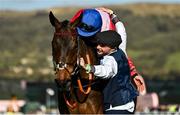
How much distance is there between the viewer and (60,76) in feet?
23.9

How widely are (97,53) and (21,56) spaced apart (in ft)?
413

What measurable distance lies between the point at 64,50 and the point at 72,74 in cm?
27

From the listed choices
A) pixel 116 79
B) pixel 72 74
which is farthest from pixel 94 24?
pixel 72 74

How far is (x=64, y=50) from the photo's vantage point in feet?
24.5

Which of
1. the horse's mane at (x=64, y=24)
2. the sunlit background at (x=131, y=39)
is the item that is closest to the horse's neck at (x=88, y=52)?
the horse's mane at (x=64, y=24)

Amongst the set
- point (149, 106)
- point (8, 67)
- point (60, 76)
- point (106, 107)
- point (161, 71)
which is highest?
point (60, 76)

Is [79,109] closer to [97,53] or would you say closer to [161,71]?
[97,53]

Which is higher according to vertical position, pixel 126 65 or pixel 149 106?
pixel 126 65

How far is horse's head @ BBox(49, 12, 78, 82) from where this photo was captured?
733 centimetres

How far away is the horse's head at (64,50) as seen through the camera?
24.1 ft

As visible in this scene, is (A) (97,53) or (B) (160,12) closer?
(A) (97,53)

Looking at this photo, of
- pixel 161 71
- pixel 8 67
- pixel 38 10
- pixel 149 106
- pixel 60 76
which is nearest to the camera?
pixel 60 76

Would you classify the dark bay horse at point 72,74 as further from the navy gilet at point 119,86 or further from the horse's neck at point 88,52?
the navy gilet at point 119,86

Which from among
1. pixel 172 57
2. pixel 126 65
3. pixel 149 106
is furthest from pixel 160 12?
pixel 126 65
